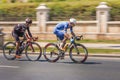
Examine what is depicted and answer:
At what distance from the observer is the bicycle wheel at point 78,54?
1709 centimetres

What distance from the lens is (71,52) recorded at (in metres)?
17.3

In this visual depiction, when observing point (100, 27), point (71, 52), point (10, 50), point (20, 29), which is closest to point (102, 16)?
point (100, 27)

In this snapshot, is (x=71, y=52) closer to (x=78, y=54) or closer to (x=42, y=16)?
(x=78, y=54)

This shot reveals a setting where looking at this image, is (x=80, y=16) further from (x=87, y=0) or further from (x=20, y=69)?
(x=20, y=69)

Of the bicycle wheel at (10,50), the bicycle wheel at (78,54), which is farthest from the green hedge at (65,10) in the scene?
the bicycle wheel at (78,54)

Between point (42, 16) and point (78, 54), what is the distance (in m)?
10.3

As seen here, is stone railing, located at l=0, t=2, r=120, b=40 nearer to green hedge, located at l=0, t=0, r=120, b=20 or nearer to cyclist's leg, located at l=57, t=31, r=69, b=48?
green hedge, located at l=0, t=0, r=120, b=20

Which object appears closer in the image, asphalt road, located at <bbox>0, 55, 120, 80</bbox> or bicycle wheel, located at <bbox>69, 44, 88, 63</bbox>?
asphalt road, located at <bbox>0, 55, 120, 80</bbox>

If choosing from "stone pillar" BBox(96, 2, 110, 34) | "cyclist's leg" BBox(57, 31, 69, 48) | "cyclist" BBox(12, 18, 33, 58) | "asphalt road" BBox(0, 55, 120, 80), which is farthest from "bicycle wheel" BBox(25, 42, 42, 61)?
"stone pillar" BBox(96, 2, 110, 34)

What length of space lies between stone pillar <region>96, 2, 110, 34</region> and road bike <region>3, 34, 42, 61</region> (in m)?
7.74

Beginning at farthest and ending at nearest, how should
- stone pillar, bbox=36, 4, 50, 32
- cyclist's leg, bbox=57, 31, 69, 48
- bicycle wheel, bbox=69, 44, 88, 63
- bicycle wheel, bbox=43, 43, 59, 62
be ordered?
stone pillar, bbox=36, 4, 50, 32 → bicycle wheel, bbox=43, 43, 59, 62 → cyclist's leg, bbox=57, 31, 69, 48 → bicycle wheel, bbox=69, 44, 88, 63

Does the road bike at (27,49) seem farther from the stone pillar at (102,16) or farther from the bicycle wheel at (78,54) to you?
the stone pillar at (102,16)

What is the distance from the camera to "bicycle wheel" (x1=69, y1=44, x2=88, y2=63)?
56.1 ft

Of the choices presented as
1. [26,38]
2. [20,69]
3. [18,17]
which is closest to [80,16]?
[18,17]
